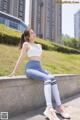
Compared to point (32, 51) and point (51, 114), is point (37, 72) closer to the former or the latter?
point (32, 51)

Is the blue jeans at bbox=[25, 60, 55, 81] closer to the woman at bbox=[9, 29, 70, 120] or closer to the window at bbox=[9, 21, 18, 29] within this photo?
the woman at bbox=[9, 29, 70, 120]

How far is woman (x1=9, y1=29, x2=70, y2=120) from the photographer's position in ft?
17.0

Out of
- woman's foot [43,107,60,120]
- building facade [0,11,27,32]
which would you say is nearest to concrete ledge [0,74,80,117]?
woman's foot [43,107,60,120]

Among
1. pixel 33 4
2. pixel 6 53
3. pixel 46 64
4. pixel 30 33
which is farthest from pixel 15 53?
pixel 33 4

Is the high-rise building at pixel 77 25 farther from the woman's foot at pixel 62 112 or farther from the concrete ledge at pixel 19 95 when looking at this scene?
the woman's foot at pixel 62 112

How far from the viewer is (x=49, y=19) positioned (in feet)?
350

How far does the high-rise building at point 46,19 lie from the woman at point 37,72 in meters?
90.4

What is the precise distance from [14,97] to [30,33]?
4.32 ft

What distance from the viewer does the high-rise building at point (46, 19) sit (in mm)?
98000

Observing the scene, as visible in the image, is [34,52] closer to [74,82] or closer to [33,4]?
[74,82]

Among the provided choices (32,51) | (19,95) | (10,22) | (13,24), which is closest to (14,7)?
(13,24)

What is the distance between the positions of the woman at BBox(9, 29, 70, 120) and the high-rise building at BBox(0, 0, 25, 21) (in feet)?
264

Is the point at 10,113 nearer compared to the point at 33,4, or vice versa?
the point at 10,113

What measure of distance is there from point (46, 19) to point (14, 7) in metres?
18.7
